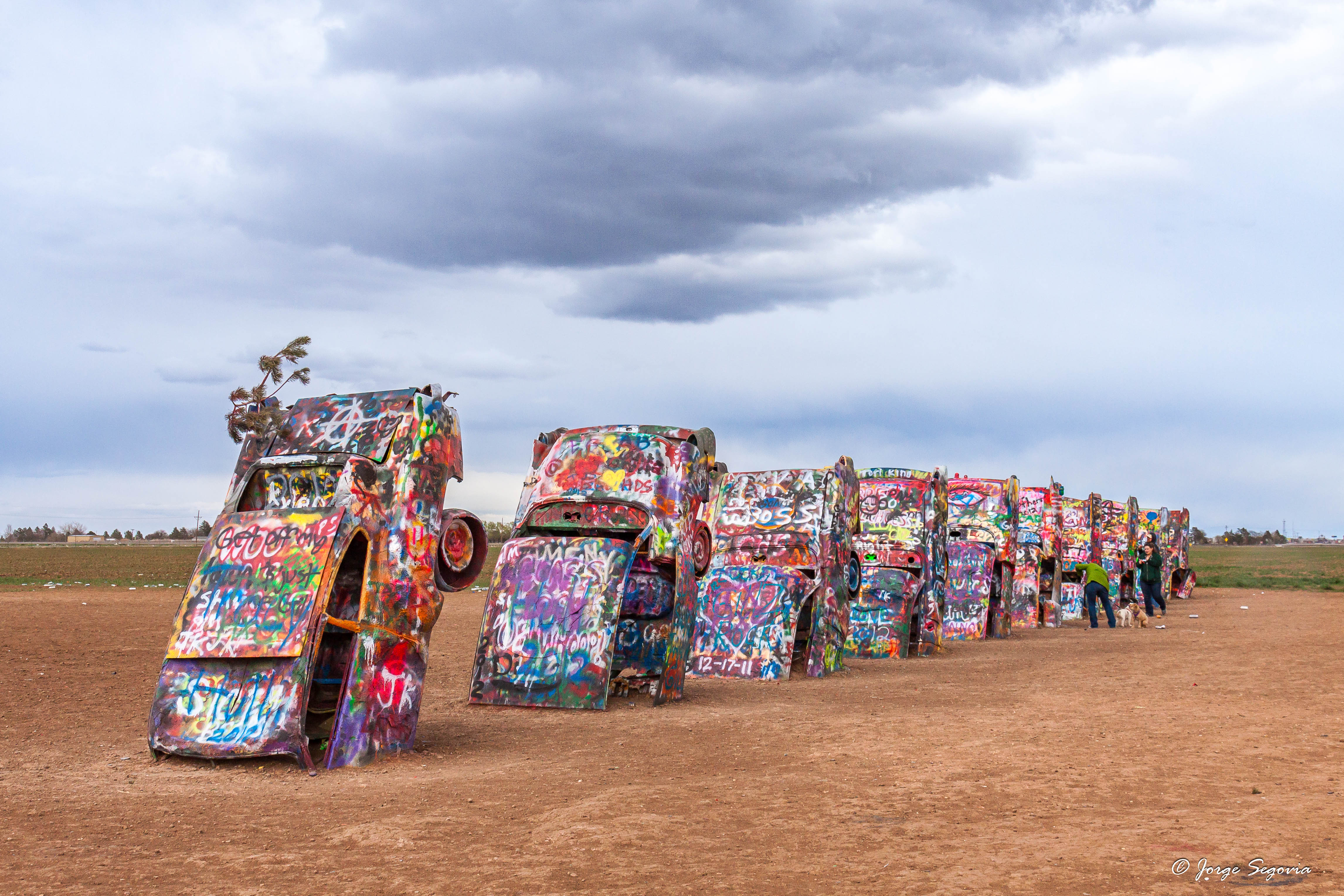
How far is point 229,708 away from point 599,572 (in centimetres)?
427

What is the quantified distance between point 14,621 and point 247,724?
14390mm

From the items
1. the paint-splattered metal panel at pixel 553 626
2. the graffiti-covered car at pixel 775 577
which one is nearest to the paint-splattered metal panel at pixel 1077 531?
the graffiti-covered car at pixel 775 577

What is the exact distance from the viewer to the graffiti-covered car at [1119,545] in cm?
3309

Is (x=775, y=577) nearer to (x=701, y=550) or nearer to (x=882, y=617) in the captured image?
(x=701, y=550)

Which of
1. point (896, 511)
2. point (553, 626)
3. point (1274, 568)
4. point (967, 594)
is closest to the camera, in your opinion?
point (553, 626)

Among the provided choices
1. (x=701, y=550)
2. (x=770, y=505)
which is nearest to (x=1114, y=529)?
(x=770, y=505)

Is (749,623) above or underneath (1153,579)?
underneath

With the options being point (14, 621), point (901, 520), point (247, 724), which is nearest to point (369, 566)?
point (247, 724)

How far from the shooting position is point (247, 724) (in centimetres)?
786

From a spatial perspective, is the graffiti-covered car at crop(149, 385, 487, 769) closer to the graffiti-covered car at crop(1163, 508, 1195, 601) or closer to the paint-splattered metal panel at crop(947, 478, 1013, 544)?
the paint-splattered metal panel at crop(947, 478, 1013, 544)

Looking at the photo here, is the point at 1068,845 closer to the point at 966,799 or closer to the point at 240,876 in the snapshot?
the point at 966,799

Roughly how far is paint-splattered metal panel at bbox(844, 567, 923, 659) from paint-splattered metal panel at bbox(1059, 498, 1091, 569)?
1401 cm

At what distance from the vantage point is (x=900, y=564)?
1895cm

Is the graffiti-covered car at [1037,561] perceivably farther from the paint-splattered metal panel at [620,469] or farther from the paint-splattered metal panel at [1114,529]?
the paint-splattered metal panel at [620,469]
